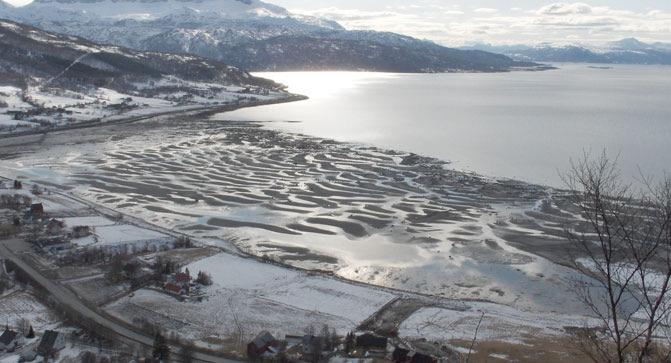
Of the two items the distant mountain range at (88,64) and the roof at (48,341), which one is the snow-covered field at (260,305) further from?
the distant mountain range at (88,64)

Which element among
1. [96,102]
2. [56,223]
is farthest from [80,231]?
[96,102]

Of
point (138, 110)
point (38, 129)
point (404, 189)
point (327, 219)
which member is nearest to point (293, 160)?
point (404, 189)

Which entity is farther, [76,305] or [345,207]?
[345,207]

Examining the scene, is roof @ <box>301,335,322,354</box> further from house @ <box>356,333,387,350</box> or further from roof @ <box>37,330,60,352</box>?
roof @ <box>37,330,60,352</box>

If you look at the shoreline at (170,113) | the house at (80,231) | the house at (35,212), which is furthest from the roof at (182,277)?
the shoreline at (170,113)

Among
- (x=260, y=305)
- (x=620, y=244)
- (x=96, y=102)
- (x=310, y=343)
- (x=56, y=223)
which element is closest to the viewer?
(x=620, y=244)

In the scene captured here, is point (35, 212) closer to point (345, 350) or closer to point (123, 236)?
point (123, 236)

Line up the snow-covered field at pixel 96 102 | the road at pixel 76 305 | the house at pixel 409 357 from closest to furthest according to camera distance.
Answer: the house at pixel 409 357 → the road at pixel 76 305 → the snow-covered field at pixel 96 102

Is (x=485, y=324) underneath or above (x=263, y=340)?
underneath
